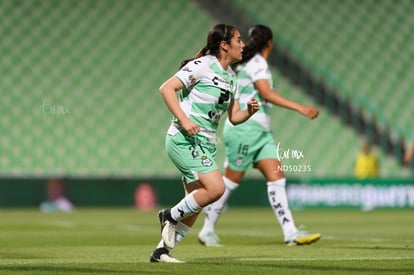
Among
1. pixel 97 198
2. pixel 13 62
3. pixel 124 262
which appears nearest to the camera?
pixel 124 262

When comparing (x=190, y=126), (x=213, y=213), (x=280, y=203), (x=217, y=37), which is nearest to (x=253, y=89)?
(x=280, y=203)

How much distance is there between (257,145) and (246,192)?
1131 centimetres

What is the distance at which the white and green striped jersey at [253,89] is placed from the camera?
35.4 feet

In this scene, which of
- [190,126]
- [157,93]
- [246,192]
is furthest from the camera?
[157,93]

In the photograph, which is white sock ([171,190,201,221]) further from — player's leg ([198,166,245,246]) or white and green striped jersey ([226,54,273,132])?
white and green striped jersey ([226,54,273,132])

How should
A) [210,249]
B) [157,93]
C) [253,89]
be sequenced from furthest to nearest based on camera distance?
[157,93] → [253,89] → [210,249]

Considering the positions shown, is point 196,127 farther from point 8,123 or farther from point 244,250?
point 8,123

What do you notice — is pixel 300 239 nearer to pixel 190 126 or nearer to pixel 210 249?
pixel 210 249

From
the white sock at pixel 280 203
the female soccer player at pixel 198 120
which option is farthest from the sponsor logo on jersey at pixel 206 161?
the white sock at pixel 280 203

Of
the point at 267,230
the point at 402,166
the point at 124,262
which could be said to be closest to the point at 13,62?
the point at 402,166

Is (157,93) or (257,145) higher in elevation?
(257,145)

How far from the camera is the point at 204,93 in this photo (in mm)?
8172

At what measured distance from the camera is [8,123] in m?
22.5

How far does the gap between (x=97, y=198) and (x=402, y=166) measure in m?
7.20
